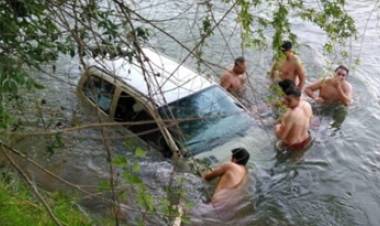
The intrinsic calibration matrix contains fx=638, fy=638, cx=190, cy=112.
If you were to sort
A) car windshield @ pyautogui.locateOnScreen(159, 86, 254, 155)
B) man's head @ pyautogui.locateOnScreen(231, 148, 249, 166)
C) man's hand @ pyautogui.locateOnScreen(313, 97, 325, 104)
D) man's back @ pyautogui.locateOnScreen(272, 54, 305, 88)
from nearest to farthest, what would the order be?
man's head @ pyautogui.locateOnScreen(231, 148, 249, 166), car windshield @ pyautogui.locateOnScreen(159, 86, 254, 155), man's back @ pyautogui.locateOnScreen(272, 54, 305, 88), man's hand @ pyautogui.locateOnScreen(313, 97, 325, 104)

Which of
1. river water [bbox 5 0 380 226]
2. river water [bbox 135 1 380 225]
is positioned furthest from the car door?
river water [bbox 135 1 380 225]

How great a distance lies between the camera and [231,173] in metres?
7.89

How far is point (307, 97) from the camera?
457 inches

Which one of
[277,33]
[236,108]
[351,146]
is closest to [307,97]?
[351,146]

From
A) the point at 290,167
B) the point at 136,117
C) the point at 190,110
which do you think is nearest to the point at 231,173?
the point at 190,110

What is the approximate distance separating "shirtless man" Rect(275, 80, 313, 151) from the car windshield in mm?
805

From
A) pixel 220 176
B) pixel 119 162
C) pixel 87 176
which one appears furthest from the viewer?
pixel 87 176

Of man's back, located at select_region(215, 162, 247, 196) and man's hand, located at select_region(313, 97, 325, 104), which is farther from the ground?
man's back, located at select_region(215, 162, 247, 196)

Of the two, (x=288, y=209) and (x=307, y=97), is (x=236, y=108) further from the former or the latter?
(x=307, y=97)

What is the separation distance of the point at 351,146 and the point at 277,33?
4.49 metres

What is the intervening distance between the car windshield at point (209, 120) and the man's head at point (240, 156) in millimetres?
437

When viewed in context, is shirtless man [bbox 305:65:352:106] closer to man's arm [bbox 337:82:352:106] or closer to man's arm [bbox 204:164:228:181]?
man's arm [bbox 337:82:352:106]

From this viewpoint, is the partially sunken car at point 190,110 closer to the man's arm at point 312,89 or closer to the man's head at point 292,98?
the man's head at point 292,98

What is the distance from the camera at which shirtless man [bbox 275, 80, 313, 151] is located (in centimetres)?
923
